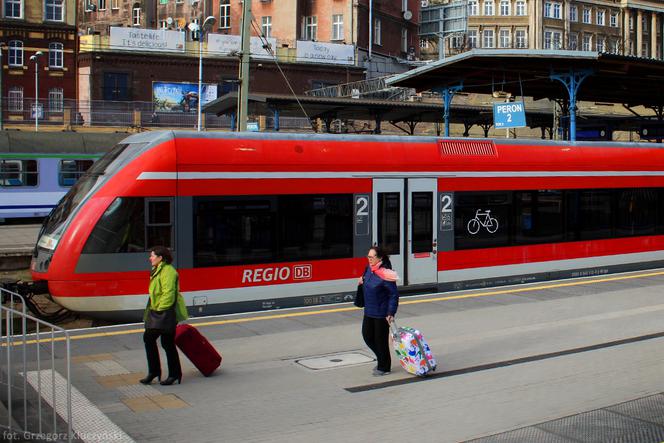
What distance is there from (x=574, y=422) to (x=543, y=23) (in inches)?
3556

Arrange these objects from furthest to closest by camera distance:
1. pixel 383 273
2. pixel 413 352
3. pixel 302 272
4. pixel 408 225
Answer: pixel 408 225 < pixel 302 272 < pixel 413 352 < pixel 383 273

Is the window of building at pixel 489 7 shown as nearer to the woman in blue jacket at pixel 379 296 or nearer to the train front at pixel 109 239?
the train front at pixel 109 239

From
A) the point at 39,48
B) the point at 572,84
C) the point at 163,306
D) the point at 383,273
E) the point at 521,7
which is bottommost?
the point at 163,306

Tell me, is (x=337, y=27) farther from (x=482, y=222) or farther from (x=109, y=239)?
(x=109, y=239)

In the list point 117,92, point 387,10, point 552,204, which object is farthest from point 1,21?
point 552,204

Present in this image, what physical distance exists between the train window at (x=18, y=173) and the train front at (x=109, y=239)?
2207 centimetres

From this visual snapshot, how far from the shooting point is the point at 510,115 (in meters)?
24.1

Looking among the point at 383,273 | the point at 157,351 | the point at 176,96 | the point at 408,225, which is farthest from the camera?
the point at 176,96

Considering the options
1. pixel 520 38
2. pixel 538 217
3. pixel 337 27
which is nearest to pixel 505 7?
pixel 520 38

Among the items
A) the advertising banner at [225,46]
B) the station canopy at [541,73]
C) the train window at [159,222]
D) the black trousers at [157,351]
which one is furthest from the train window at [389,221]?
the advertising banner at [225,46]

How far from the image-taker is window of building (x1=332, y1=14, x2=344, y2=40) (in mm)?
62844

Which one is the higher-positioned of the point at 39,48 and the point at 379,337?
the point at 39,48

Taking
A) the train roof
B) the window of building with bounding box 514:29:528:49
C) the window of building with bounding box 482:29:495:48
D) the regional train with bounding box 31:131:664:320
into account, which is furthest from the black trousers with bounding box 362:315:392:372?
the window of building with bounding box 482:29:495:48

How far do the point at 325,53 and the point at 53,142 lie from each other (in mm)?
30308
